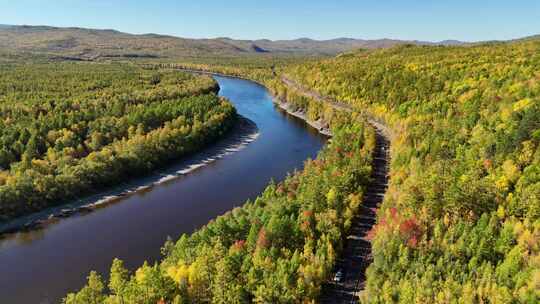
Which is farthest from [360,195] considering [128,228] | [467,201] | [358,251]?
[128,228]

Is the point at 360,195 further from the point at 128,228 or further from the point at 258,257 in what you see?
the point at 128,228

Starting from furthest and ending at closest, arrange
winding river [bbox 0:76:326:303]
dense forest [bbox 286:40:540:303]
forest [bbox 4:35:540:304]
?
winding river [bbox 0:76:326:303] < forest [bbox 4:35:540:304] < dense forest [bbox 286:40:540:303]

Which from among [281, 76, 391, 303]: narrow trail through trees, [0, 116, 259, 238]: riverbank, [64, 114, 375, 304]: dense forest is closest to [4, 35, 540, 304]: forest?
[64, 114, 375, 304]: dense forest

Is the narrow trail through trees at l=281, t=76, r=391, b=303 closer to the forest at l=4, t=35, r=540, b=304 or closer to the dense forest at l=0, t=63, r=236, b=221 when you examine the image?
the forest at l=4, t=35, r=540, b=304

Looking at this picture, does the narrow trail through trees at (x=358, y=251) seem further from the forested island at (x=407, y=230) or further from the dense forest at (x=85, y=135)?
the dense forest at (x=85, y=135)

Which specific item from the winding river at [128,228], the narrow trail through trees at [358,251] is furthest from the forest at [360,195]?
the winding river at [128,228]
